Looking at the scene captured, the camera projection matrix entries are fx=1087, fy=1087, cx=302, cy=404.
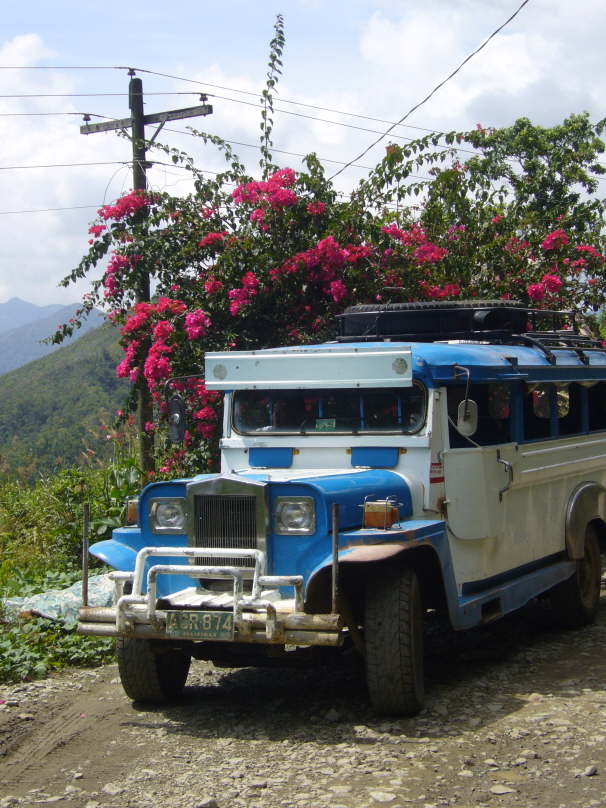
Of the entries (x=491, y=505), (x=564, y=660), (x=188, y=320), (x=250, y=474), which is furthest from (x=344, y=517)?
(x=188, y=320)

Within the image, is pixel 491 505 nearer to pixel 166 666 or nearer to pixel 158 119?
pixel 166 666

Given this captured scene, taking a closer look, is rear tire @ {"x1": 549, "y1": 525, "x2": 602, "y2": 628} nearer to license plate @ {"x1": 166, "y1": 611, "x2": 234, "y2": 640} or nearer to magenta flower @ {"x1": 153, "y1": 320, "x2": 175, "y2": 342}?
license plate @ {"x1": 166, "y1": 611, "x2": 234, "y2": 640}

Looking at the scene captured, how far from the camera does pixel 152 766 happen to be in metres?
5.61

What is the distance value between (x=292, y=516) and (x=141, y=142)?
7593mm

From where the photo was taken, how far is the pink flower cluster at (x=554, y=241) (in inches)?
500

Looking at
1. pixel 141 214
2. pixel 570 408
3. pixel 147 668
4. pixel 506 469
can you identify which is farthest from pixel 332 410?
pixel 141 214

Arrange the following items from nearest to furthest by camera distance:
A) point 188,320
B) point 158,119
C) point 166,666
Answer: point 166,666 < point 188,320 < point 158,119

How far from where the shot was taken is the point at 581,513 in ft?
29.8

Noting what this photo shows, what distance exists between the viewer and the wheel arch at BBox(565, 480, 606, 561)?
29.2 feet

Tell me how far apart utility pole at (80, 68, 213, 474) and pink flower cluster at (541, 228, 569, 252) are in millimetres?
4613

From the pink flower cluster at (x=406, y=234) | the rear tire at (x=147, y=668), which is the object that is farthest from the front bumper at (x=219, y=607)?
the pink flower cluster at (x=406, y=234)

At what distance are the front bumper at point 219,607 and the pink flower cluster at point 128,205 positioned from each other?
6.37 metres

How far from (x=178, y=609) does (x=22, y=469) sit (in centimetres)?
871

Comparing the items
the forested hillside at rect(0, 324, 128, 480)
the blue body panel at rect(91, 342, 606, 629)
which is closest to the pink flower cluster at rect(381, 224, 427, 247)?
the blue body panel at rect(91, 342, 606, 629)
